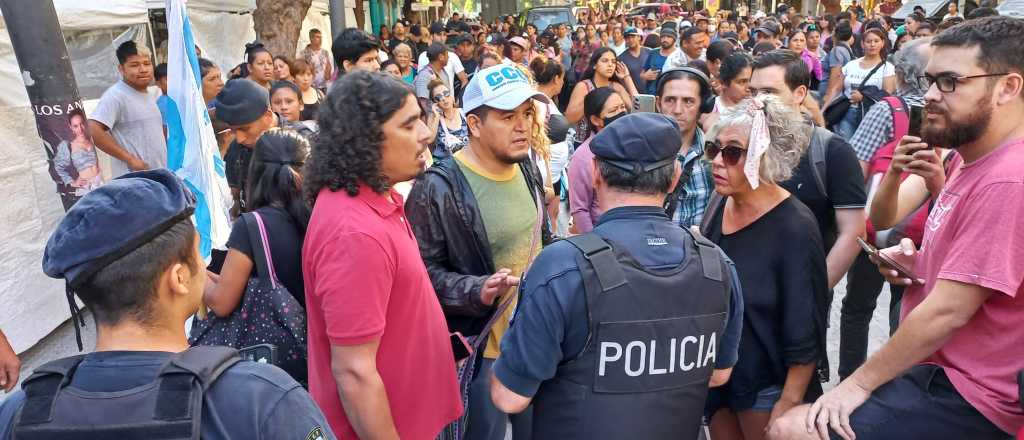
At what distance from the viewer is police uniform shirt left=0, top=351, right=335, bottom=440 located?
4.19 feet

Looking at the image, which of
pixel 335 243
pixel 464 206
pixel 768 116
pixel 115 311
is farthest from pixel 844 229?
pixel 115 311

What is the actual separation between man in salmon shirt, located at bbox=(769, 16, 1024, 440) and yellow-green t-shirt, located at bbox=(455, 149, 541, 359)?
1145 mm

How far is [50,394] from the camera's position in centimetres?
125

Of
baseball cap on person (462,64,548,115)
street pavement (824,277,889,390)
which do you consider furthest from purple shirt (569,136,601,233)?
street pavement (824,277,889,390)

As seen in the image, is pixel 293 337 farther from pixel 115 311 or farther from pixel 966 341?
pixel 966 341

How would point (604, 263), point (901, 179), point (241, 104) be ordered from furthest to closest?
point (241, 104), point (901, 179), point (604, 263)

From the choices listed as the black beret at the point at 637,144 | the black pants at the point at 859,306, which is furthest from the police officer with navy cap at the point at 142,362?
the black pants at the point at 859,306

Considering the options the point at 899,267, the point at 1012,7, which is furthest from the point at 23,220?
the point at 1012,7

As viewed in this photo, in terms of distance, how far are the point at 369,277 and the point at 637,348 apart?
2.48ft

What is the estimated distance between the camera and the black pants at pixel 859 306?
391 centimetres

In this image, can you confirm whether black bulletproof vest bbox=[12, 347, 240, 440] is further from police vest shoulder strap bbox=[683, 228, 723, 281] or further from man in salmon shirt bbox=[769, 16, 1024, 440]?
man in salmon shirt bbox=[769, 16, 1024, 440]

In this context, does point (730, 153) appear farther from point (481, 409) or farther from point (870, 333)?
point (870, 333)

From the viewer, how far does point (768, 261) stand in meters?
2.41

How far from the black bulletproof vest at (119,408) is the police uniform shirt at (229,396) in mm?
25
